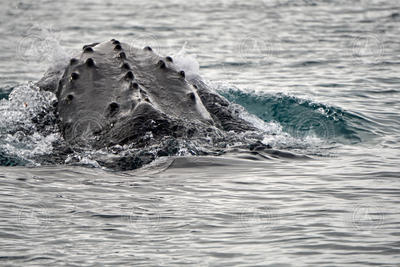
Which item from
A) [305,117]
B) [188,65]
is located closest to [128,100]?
[188,65]

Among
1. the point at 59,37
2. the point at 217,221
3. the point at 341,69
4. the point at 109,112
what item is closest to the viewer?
the point at 217,221

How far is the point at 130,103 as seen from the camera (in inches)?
389

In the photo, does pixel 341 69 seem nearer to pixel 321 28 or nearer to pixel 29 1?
pixel 321 28

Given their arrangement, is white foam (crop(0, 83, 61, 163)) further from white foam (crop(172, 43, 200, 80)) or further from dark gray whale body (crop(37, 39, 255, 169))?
white foam (crop(172, 43, 200, 80))

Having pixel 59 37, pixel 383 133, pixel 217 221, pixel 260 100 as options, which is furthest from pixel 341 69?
pixel 217 221

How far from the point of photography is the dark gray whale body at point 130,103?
31.6 feet

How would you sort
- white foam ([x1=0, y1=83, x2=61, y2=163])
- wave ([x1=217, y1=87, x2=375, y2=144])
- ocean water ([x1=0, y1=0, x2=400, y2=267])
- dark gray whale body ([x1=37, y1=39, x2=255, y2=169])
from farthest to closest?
wave ([x1=217, y1=87, x2=375, y2=144]) → white foam ([x1=0, y1=83, x2=61, y2=163]) → dark gray whale body ([x1=37, y1=39, x2=255, y2=169]) → ocean water ([x1=0, y1=0, x2=400, y2=267])

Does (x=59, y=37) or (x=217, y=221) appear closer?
(x=217, y=221)

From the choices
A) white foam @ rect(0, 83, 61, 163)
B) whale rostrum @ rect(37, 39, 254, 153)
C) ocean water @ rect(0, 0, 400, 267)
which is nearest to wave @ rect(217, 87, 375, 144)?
ocean water @ rect(0, 0, 400, 267)

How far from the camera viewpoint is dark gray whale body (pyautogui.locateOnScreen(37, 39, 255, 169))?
962 centimetres

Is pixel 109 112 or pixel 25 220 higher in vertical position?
pixel 109 112

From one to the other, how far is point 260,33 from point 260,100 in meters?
10.1

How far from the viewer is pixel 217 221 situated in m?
7.40

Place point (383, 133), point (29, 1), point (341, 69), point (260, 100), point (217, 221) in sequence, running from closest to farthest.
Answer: point (217, 221) < point (383, 133) < point (260, 100) < point (341, 69) < point (29, 1)
